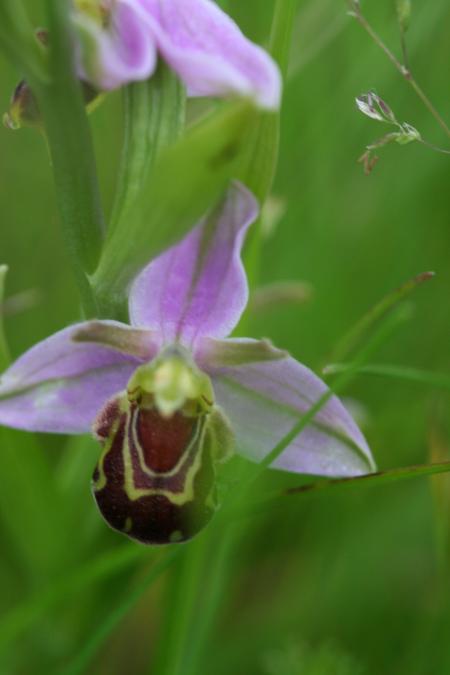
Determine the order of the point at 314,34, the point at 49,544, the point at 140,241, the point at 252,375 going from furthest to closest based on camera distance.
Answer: the point at 314,34, the point at 49,544, the point at 252,375, the point at 140,241

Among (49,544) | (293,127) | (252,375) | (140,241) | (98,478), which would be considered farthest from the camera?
(293,127)

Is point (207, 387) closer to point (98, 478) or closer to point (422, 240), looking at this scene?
point (98, 478)

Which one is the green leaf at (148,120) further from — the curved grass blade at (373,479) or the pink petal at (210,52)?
the curved grass blade at (373,479)

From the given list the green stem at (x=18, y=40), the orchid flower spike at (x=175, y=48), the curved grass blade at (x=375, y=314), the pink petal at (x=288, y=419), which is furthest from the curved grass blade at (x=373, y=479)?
the green stem at (x=18, y=40)

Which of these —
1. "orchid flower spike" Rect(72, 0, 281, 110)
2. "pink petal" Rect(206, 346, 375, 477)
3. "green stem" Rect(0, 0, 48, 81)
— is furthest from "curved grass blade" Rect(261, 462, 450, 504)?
"green stem" Rect(0, 0, 48, 81)

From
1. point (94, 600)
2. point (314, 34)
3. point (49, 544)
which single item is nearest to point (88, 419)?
point (49, 544)

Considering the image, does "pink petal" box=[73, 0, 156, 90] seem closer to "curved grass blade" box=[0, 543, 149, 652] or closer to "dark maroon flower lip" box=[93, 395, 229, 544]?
"dark maroon flower lip" box=[93, 395, 229, 544]

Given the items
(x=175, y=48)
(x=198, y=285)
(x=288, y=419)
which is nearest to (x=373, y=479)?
(x=288, y=419)
